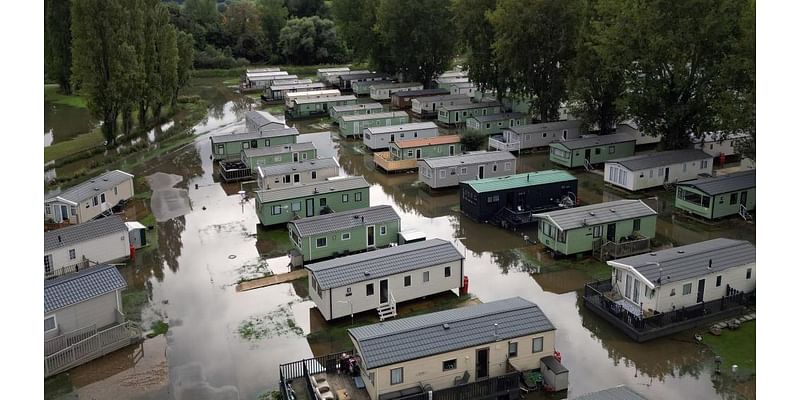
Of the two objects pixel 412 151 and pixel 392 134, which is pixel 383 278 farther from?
pixel 392 134

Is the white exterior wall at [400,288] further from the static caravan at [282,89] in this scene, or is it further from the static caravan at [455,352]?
the static caravan at [282,89]

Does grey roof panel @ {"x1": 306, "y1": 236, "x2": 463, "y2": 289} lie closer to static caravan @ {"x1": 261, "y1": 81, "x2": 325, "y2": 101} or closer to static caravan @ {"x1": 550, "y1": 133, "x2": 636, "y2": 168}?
static caravan @ {"x1": 550, "y1": 133, "x2": 636, "y2": 168}

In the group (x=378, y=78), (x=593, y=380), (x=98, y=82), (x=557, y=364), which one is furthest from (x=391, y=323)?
(x=378, y=78)

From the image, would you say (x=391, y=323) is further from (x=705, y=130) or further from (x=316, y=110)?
(x=316, y=110)

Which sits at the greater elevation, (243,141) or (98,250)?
(243,141)

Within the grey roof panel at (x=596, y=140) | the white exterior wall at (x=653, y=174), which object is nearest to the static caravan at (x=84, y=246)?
the white exterior wall at (x=653, y=174)

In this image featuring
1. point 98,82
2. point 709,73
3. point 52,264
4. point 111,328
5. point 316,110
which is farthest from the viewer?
point 316,110

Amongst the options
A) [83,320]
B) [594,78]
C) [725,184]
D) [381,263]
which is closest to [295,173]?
[381,263]
